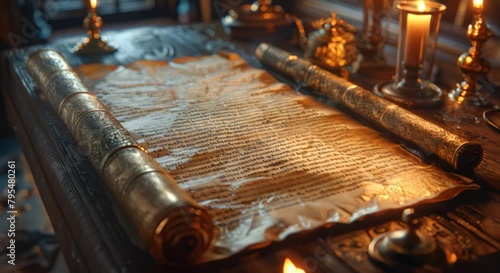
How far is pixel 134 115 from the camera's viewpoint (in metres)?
1.46

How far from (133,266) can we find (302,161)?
0.46 meters

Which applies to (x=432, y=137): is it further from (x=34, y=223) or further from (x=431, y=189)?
(x=34, y=223)

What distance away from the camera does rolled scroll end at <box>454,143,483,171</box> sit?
1.12 m

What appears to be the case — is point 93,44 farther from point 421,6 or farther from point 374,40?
point 421,6

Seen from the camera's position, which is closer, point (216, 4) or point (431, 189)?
point (431, 189)

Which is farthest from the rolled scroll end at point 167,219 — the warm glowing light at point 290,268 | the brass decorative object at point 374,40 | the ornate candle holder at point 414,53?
the brass decorative object at point 374,40

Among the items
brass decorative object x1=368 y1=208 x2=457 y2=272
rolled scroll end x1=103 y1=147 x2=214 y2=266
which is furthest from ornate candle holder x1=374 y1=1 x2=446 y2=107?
rolled scroll end x1=103 y1=147 x2=214 y2=266

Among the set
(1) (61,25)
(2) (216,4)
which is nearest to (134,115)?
(1) (61,25)

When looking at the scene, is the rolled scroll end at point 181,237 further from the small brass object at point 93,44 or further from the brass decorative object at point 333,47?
the small brass object at point 93,44

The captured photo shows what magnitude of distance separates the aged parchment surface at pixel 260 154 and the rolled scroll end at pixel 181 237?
0.12 feet

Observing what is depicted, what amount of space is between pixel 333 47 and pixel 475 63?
1.42 ft

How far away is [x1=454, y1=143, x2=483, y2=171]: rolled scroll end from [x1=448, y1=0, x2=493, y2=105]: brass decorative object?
1.45 ft

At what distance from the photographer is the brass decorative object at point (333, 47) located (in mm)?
1777

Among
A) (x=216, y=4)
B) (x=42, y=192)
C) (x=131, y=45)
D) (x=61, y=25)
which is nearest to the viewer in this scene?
(x=42, y=192)
